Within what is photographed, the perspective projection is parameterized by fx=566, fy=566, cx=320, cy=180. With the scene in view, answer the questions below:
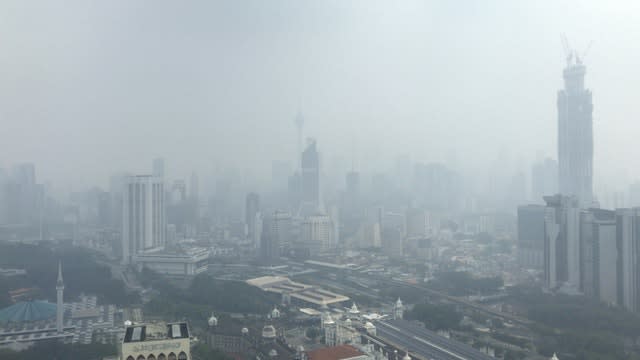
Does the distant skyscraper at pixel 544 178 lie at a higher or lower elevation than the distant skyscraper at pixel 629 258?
higher

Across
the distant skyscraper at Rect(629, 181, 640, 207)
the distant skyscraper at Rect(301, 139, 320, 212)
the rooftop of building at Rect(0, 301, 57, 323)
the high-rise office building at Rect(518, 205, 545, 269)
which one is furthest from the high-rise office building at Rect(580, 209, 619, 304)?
the distant skyscraper at Rect(301, 139, 320, 212)

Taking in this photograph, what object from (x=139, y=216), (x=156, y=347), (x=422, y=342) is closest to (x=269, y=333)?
(x=422, y=342)

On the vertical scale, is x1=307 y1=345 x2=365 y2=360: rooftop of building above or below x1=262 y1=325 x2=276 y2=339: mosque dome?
above

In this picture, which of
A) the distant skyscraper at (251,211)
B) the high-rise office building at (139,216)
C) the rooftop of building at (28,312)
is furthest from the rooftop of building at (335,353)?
the distant skyscraper at (251,211)

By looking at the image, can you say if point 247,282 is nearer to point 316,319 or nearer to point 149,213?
point 316,319

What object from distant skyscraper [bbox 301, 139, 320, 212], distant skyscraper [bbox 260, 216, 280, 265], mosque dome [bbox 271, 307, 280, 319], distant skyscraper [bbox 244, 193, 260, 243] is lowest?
mosque dome [bbox 271, 307, 280, 319]

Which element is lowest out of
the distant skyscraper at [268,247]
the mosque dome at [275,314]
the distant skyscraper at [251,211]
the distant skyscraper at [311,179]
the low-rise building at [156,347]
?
the mosque dome at [275,314]

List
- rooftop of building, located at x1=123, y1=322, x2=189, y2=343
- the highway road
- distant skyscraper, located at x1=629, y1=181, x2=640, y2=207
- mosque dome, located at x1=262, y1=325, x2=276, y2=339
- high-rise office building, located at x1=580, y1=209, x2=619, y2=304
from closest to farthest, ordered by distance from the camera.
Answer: rooftop of building, located at x1=123, y1=322, x2=189, y2=343, the highway road, mosque dome, located at x1=262, y1=325, x2=276, y2=339, high-rise office building, located at x1=580, y1=209, x2=619, y2=304, distant skyscraper, located at x1=629, y1=181, x2=640, y2=207

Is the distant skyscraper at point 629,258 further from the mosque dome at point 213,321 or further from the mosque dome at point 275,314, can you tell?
the mosque dome at point 213,321

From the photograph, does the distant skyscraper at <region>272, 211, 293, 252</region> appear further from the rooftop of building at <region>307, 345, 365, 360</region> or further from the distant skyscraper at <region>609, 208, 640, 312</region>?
the rooftop of building at <region>307, 345, 365, 360</region>
